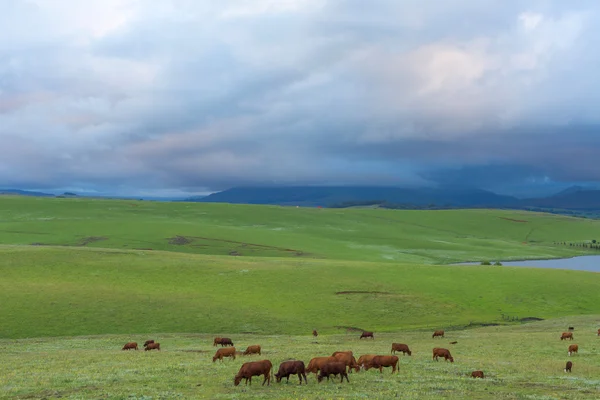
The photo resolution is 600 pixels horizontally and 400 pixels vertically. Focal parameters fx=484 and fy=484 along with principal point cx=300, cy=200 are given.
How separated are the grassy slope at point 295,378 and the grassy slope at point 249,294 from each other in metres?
9.21

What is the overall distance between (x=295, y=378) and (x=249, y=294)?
43350mm

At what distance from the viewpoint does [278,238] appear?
15575 cm

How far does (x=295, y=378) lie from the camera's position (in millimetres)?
26688

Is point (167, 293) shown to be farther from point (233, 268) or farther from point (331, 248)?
point (331, 248)

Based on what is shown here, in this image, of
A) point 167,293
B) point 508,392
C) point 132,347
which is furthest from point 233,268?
point 508,392

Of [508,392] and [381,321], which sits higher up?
[508,392]

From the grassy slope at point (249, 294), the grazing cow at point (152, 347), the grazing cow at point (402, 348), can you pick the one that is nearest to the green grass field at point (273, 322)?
the grassy slope at point (249, 294)

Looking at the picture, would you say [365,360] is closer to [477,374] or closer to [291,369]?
[291,369]

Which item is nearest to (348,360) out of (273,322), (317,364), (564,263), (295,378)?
(317,364)

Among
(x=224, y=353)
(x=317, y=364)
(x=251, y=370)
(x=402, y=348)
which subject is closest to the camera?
(x=251, y=370)

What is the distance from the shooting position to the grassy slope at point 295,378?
23141 millimetres

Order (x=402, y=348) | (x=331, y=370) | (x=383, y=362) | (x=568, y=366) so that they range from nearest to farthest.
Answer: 1. (x=331, y=370)
2. (x=383, y=362)
3. (x=568, y=366)
4. (x=402, y=348)

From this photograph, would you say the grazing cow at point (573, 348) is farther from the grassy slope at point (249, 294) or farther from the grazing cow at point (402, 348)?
the grassy slope at point (249, 294)

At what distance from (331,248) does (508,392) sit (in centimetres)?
12305
